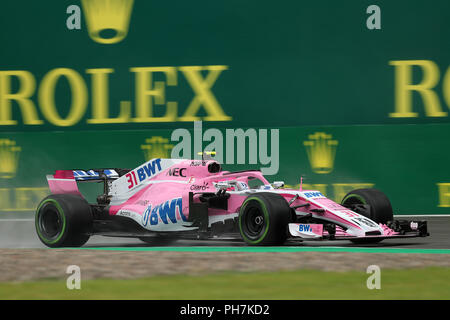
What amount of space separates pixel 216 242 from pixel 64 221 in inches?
91.5

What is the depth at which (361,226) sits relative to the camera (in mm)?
10586

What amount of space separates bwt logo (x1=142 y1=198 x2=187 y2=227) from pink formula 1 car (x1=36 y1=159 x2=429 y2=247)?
0.05ft

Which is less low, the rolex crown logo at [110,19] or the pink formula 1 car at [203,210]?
the rolex crown logo at [110,19]

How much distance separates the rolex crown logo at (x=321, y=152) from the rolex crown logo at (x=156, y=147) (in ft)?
10.3

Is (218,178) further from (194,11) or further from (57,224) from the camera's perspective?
(194,11)

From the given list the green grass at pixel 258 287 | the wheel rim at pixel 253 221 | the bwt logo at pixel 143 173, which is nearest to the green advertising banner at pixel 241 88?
the bwt logo at pixel 143 173

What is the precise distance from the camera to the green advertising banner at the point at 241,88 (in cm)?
1720

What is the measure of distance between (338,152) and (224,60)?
346 cm

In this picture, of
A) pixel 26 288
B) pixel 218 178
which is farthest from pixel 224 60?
pixel 26 288

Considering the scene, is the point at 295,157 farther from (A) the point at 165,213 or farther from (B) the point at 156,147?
(A) the point at 165,213

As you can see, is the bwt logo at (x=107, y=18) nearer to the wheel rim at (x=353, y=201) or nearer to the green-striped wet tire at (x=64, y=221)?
the green-striped wet tire at (x=64, y=221)

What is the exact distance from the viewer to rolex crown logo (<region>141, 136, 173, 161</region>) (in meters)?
18.1

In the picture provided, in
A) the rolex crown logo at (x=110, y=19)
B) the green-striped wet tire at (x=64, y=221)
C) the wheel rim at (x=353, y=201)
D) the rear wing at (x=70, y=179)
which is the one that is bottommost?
the green-striped wet tire at (x=64, y=221)

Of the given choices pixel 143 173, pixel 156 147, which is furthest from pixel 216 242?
pixel 156 147
